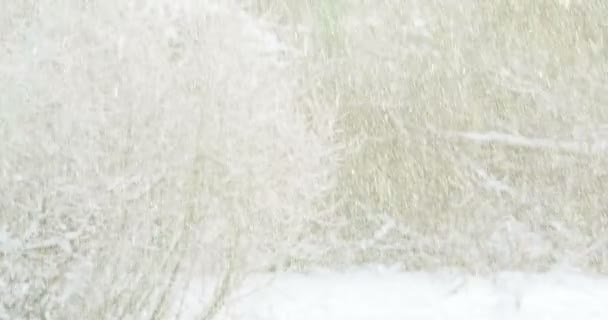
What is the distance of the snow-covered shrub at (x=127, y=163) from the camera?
6.87 m

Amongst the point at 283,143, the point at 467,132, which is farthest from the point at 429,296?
the point at 283,143

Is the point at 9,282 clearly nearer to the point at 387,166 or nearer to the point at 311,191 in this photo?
the point at 311,191

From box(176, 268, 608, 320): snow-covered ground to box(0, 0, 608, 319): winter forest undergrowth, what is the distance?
23cm

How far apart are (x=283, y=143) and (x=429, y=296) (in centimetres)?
329

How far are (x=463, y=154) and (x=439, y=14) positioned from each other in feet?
4.67

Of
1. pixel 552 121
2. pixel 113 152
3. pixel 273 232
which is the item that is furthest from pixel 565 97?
pixel 113 152

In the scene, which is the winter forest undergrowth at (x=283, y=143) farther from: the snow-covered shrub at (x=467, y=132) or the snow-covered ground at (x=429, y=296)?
the snow-covered ground at (x=429, y=296)

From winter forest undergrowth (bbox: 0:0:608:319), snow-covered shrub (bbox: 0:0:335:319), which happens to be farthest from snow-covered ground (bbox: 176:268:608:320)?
snow-covered shrub (bbox: 0:0:335:319)

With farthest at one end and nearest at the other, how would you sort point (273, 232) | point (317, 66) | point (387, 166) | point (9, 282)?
point (387, 166)
point (317, 66)
point (273, 232)
point (9, 282)

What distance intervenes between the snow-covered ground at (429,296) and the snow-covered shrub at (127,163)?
64.2 inches

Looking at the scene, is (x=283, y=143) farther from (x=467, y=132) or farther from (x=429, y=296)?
(x=467, y=132)

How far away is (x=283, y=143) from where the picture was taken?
8.16 metres

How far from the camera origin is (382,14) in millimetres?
11625

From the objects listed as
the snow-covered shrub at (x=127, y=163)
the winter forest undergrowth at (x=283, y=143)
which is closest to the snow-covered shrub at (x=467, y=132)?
the winter forest undergrowth at (x=283, y=143)
